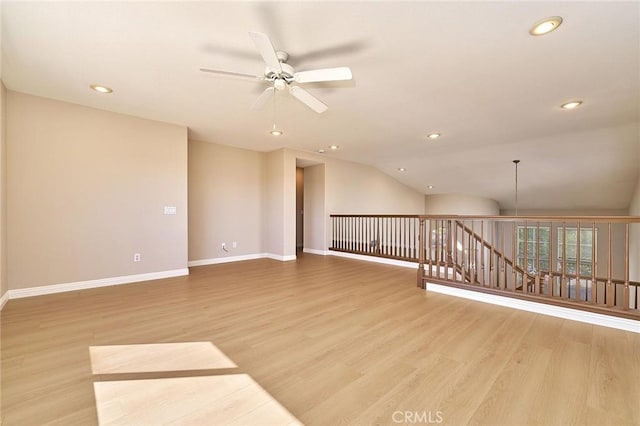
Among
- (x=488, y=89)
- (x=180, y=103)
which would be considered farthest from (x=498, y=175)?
(x=180, y=103)

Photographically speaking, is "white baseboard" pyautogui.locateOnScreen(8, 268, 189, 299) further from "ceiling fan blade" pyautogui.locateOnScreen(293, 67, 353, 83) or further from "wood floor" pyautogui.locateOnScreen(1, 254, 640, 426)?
"ceiling fan blade" pyautogui.locateOnScreen(293, 67, 353, 83)

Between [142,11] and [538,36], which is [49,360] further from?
[538,36]

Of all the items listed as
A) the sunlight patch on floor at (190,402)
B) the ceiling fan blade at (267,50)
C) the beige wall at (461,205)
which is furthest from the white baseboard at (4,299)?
the beige wall at (461,205)

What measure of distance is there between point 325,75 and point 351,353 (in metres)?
2.20

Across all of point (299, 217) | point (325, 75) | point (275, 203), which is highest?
point (325, 75)

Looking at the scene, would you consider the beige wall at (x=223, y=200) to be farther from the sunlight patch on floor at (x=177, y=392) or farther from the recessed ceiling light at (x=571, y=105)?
the recessed ceiling light at (x=571, y=105)

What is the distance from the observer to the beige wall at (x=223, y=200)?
5.25 meters

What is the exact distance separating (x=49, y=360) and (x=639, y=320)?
4786 mm

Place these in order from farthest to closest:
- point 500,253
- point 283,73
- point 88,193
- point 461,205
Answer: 1. point 461,205
2. point 500,253
3. point 88,193
4. point 283,73

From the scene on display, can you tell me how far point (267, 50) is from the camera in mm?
1916

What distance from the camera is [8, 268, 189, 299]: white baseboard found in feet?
10.6

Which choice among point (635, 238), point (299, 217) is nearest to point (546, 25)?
point (299, 217)

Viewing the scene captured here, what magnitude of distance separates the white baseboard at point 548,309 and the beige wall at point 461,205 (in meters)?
6.86

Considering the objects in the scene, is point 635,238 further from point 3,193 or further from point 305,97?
point 3,193
